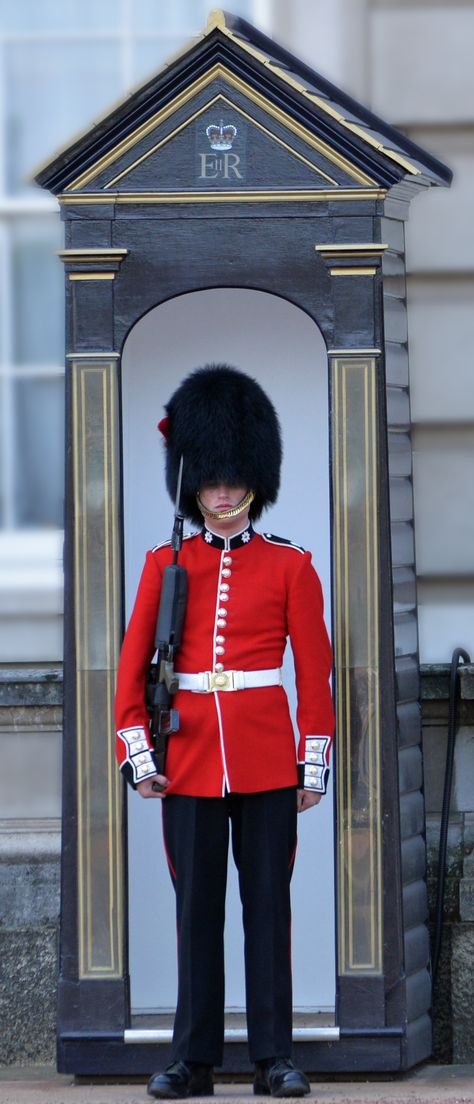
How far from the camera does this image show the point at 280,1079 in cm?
388

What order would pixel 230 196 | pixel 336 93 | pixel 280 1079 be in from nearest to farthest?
pixel 280 1079, pixel 230 196, pixel 336 93

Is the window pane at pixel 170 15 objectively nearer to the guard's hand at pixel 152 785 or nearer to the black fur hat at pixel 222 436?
the black fur hat at pixel 222 436

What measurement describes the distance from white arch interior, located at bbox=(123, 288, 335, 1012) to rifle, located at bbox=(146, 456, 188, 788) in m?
0.48

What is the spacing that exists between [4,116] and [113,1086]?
2664 millimetres

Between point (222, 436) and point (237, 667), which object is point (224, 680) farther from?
point (222, 436)

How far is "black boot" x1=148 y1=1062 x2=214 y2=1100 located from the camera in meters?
3.91

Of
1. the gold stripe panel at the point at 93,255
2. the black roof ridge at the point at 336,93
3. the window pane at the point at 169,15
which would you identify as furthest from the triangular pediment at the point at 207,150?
the window pane at the point at 169,15

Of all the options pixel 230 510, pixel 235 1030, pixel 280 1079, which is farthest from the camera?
pixel 235 1030

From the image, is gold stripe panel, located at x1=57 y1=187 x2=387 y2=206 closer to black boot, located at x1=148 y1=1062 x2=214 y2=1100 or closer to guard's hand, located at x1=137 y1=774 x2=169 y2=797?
guard's hand, located at x1=137 y1=774 x2=169 y2=797

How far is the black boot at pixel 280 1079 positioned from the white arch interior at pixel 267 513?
1.64 feet

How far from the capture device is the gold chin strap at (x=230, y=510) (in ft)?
13.1

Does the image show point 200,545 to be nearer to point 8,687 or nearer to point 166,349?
point 166,349

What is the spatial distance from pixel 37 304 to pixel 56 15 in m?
0.78

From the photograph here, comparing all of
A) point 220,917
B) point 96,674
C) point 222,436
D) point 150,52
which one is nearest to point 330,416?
point 222,436
